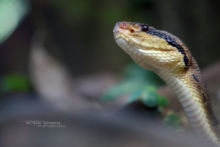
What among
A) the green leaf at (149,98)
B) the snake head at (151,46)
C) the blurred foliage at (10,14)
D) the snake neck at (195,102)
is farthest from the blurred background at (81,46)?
the snake head at (151,46)

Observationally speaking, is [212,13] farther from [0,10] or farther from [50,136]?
[50,136]

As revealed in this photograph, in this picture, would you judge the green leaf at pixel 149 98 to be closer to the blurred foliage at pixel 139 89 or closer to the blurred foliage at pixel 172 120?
the blurred foliage at pixel 139 89

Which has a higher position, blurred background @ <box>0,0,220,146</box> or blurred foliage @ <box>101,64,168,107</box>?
blurred background @ <box>0,0,220,146</box>

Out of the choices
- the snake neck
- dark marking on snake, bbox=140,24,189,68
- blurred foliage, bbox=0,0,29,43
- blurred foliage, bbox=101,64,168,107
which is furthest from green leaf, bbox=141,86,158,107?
blurred foliage, bbox=0,0,29,43

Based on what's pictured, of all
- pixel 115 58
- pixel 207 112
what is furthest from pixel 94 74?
pixel 207 112

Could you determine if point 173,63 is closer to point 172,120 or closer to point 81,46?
point 172,120

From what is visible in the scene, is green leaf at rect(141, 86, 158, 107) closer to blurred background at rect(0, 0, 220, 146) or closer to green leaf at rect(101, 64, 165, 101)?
green leaf at rect(101, 64, 165, 101)
